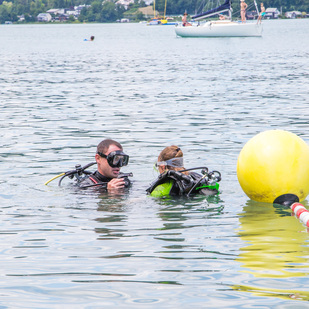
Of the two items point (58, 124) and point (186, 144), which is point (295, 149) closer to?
point (186, 144)

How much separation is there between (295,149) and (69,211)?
11.1 feet

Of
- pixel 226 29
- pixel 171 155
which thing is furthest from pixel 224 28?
pixel 171 155

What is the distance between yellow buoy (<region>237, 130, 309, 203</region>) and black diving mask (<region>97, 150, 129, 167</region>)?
1809 millimetres

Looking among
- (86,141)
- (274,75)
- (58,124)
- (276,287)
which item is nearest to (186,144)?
(86,141)

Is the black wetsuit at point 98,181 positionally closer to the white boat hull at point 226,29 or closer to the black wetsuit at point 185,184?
the black wetsuit at point 185,184

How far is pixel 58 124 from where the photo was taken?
2044 cm

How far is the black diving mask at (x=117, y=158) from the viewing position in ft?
34.6

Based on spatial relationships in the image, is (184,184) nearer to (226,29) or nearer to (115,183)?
(115,183)

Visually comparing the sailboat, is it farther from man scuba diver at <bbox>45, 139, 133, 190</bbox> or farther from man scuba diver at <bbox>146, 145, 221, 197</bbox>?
man scuba diver at <bbox>146, 145, 221, 197</bbox>

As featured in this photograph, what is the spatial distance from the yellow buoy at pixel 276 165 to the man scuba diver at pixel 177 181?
1.73 ft

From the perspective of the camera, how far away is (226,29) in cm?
9344

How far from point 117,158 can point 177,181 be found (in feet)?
3.61

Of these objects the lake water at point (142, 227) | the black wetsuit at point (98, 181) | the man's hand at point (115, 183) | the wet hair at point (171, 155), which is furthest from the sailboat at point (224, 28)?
the wet hair at point (171, 155)

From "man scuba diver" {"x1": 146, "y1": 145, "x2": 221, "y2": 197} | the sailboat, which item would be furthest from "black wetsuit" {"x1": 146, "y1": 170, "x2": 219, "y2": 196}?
the sailboat
